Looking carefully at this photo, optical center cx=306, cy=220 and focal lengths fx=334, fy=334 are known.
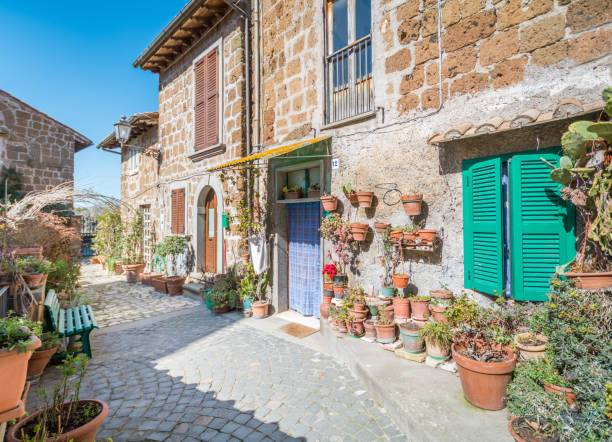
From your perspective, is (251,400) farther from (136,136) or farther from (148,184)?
(136,136)

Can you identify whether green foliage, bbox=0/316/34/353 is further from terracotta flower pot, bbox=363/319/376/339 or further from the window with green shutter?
the window with green shutter

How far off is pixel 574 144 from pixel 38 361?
5.91m

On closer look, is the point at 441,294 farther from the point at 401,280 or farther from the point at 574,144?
the point at 574,144

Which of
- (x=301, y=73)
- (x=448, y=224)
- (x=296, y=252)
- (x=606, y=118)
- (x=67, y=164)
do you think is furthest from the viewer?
(x=67, y=164)

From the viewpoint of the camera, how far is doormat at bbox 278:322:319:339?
5.43 metres

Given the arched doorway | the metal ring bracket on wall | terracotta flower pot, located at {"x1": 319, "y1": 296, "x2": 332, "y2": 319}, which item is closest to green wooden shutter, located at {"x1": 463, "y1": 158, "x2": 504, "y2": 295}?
the metal ring bracket on wall

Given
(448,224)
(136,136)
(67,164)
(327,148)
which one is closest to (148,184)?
(136,136)

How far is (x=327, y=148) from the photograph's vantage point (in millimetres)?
5469

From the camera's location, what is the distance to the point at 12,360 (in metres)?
1.97

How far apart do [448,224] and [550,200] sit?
1.05 metres

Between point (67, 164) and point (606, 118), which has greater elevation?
point (67, 164)

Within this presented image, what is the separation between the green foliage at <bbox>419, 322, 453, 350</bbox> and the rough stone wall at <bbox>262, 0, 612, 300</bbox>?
0.60m

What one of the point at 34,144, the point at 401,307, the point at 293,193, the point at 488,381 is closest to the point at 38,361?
the point at 293,193

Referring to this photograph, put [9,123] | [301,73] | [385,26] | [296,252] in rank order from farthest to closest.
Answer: [9,123] < [296,252] < [301,73] < [385,26]
